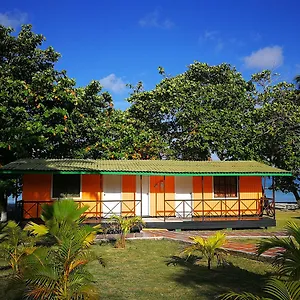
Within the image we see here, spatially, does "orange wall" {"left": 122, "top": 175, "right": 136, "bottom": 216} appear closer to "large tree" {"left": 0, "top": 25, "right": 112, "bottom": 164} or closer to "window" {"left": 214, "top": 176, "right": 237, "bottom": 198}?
"window" {"left": 214, "top": 176, "right": 237, "bottom": 198}

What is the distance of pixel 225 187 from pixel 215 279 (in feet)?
29.5

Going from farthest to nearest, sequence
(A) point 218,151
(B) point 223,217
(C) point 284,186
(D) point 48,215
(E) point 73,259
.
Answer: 1. (C) point 284,186
2. (A) point 218,151
3. (B) point 223,217
4. (D) point 48,215
5. (E) point 73,259

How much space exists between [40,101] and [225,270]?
43.0 feet

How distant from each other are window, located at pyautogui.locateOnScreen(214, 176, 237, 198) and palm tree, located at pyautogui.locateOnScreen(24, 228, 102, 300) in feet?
36.6

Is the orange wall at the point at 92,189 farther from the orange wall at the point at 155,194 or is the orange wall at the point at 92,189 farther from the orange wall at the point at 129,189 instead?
the orange wall at the point at 129,189

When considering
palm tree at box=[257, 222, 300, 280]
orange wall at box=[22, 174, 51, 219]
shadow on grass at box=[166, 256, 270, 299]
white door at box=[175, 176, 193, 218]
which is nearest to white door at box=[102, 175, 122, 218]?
orange wall at box=[22, 174, 51, 219]

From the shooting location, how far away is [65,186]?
1486cm

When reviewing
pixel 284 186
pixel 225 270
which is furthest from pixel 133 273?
pixel 284 186

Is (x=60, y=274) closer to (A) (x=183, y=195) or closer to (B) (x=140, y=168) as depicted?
(B) (x=140, y=168)

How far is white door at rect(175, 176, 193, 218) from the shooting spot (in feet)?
51.4

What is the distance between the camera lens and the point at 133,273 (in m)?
7.82

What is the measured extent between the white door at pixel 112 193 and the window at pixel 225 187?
432cm

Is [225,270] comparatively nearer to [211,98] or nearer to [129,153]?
[129,153]

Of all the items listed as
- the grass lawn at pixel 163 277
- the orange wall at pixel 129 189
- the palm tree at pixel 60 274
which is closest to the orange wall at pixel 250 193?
the orange wall at pixel 129 189
